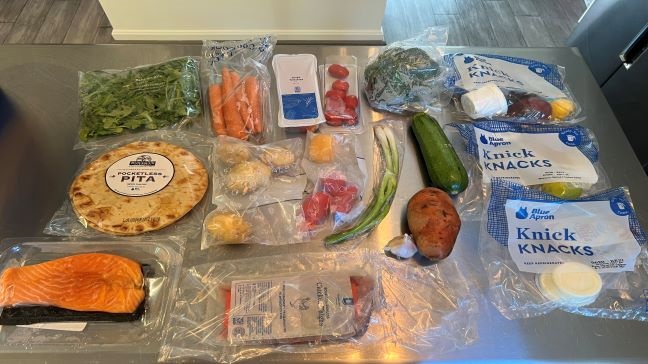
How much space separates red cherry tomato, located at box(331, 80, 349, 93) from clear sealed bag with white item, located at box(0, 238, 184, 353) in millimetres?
582

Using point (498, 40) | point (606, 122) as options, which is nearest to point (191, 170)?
point (606, 122)

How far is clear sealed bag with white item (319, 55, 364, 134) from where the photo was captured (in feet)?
3.55

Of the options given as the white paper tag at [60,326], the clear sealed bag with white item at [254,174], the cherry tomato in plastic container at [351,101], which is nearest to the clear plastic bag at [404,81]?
the cherry tomato in plastic container at [351,101]

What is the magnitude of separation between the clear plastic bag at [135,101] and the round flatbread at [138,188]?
78 mm

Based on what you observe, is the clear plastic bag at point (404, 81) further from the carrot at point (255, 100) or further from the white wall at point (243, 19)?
the white wall at point (243, 19)

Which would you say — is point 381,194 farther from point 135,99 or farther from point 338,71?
point 135,99

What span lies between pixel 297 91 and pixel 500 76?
1.79 ft

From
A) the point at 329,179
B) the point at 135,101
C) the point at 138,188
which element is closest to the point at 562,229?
A: the point at 329,179

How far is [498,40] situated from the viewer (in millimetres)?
2541

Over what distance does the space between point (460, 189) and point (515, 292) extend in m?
0.24

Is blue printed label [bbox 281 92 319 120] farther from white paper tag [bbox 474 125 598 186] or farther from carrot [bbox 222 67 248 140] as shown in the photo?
white paper tag [bbox 474 125 598 186]

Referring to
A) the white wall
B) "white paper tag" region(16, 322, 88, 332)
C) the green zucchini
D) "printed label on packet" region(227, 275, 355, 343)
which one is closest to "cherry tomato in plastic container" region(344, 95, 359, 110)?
the green zucchini

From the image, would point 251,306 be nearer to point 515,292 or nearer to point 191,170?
point 191,170

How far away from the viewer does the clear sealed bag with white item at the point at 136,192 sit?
890mm
